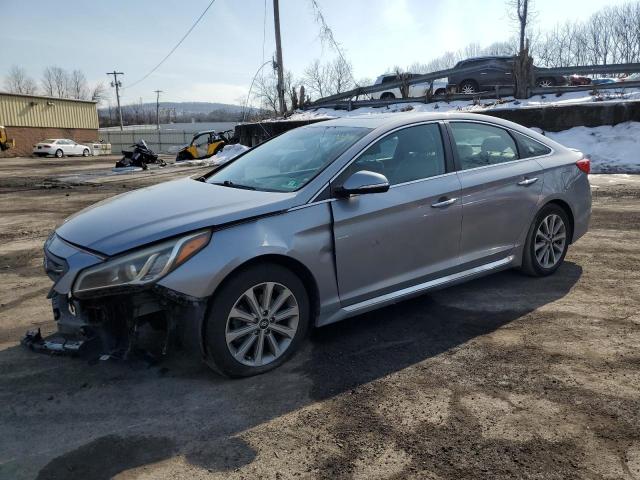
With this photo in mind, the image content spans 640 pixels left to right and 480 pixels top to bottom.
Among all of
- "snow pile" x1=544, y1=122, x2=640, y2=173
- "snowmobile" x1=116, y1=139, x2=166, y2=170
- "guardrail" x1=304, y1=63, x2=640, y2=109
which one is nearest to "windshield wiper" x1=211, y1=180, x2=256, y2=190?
"snow pile" x1=544, y1=122, x2=640, y2=173

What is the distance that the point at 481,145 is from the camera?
15.4 ft

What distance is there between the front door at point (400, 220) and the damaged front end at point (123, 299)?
1.05 metres

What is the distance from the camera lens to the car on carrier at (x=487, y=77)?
67.2 ft

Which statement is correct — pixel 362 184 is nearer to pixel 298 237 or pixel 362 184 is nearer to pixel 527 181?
pixel 298 237

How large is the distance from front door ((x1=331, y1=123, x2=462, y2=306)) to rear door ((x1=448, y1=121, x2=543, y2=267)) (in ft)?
0.52

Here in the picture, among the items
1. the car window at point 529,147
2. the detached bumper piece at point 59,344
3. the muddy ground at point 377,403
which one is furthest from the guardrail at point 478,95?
the detached bumper piece at point 59,344

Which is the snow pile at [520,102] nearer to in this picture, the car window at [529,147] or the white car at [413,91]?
the white car at [413,91]

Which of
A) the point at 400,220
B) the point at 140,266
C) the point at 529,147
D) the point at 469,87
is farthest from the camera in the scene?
the point at 469,87

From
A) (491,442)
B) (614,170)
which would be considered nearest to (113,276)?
(491,442)

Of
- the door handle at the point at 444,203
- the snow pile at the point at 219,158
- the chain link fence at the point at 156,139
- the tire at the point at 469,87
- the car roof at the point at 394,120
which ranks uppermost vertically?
the chain link fence at the point at 156,139

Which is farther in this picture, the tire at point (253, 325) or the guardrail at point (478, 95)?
the guardrail at point (478, 95)

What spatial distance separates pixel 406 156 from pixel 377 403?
1954mm

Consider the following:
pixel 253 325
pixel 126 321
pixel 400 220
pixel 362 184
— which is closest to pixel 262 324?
pixel 253 325

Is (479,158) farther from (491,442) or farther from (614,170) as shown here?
(614,170)
